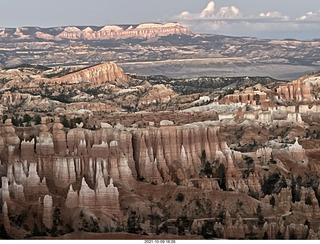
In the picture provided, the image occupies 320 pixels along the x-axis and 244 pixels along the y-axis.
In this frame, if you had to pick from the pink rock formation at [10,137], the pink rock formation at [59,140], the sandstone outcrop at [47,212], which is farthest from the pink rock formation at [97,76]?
the sandstone outcrop at [47,212]

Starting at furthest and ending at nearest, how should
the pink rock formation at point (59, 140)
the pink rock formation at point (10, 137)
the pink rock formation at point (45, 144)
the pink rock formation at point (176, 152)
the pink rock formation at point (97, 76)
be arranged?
the pink rock formation at point (97, 76)
the pink rock formation at point (176, 152)
the pink rock formation at point (59, 140)
the pink rock formation at point (10, 137)
the pink rock formation at point (45, 144)

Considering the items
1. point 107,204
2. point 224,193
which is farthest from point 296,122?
point 107,204

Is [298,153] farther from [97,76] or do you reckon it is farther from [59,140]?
[97,76]

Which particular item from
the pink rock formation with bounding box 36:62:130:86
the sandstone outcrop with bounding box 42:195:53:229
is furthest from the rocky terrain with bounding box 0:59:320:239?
the pink rock formation with bounding box 36:62:130:86

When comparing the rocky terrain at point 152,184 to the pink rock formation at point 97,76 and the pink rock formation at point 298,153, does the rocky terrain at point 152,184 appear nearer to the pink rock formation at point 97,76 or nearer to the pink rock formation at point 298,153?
the pink rock formation at point 298,153

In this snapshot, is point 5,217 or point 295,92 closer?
point 5,217

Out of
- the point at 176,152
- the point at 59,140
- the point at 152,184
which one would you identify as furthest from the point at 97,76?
the point at 152,184

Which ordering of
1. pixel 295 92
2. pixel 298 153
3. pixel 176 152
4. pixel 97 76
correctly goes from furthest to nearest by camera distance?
1. pixel 97 76
2. pixel 295 92
3. pixel 298 153
4. pixel 176 152

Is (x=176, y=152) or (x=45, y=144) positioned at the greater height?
(x=45, y=144)

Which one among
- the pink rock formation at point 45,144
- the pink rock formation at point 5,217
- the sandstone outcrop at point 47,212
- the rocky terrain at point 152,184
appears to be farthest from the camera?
the pink rock formation at point 45,144

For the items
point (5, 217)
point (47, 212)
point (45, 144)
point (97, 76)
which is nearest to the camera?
point (5, 217)

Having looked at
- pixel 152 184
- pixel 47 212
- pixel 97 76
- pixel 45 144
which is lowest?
pixel 97 76

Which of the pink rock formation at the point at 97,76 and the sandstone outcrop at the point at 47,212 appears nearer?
the sandstone outcrop at the point at 47,212
